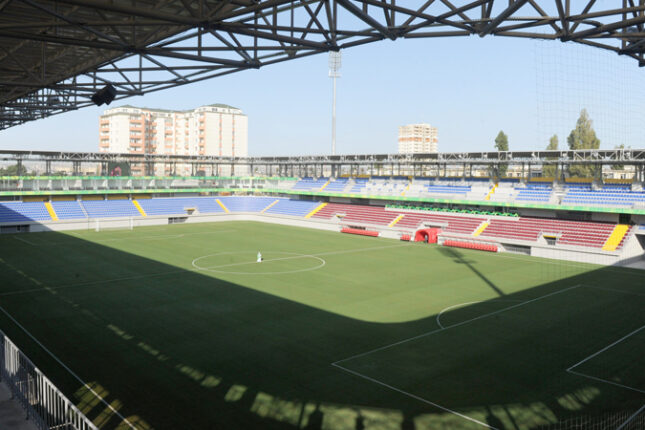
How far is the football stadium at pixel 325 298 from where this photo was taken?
10703 mm

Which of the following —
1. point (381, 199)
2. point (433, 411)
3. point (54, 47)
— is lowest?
point (433, 411)

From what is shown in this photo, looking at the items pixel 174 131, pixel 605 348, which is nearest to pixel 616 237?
pixel 605 348

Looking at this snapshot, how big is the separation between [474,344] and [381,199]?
35424mm

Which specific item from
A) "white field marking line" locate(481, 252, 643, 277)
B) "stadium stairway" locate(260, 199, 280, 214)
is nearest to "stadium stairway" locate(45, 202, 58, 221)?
"stadium stairway" locate(260, 199, 280, 214)

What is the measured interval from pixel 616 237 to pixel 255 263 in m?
24.0

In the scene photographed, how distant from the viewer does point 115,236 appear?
4309 centimetres

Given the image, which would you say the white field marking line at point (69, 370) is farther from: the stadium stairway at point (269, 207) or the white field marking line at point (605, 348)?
the stadium stairway at point (269, 207)

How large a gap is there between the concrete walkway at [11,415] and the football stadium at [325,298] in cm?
14

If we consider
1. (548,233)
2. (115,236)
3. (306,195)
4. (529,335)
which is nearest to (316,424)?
(529,335)

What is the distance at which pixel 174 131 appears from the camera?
127 meters

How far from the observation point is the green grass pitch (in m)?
12.2

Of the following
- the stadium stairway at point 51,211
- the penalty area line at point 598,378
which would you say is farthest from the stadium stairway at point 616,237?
the stadium stairway at point 51,211

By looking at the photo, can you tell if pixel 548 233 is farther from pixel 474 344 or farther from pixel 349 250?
pixel 474 344

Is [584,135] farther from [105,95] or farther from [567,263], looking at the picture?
[105,95]
